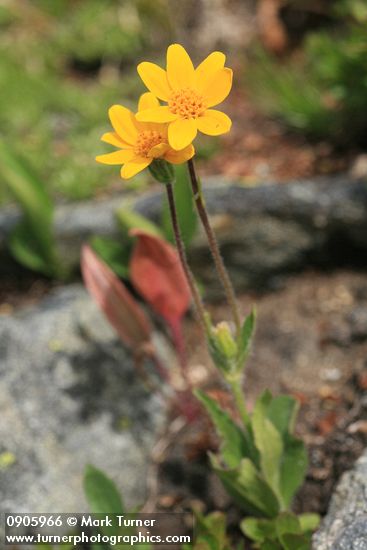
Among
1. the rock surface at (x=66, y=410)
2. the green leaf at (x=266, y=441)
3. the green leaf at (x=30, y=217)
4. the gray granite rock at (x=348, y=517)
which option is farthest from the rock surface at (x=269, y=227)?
the gray granite rock at (x=348, y=517)

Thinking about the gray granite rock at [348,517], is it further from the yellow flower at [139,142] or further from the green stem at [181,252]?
the yellow flower at [139,142]

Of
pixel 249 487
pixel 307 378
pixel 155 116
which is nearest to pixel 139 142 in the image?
pixel 155 116

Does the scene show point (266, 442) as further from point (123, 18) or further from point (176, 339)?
point (123, 18)

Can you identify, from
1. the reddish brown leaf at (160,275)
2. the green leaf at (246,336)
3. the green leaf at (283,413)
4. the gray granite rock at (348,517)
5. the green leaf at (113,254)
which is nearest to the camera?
the gray granite rock at (348,517)

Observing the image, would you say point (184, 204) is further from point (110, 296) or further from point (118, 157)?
point (118, 157)

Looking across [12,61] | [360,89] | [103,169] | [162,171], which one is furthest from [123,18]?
[162,171]

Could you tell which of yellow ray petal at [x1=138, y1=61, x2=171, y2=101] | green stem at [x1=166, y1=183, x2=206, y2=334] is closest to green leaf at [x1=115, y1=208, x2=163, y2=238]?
green stem at [x1=166, y1=183, x2=206, y2=334]

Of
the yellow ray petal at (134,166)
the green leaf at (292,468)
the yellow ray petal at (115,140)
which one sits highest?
the yellow ray petal at (115,140)

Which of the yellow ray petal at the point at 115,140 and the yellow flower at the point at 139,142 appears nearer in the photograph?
the yellow flower at the point at 139,142
